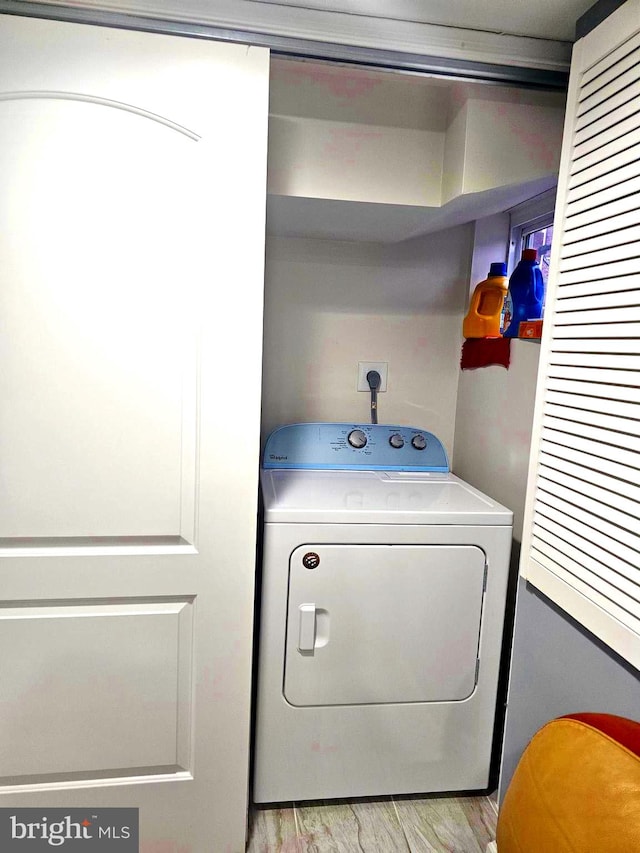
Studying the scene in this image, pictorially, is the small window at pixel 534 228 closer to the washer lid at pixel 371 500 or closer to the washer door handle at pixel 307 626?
the washer lid at pixel 371 500

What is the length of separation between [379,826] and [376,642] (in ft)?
1.86

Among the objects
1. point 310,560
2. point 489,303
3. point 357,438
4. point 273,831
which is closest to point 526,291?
point 489,303

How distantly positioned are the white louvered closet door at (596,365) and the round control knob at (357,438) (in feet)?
2.86

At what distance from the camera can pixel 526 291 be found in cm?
196

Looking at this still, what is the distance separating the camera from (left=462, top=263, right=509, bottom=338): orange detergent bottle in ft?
7.11

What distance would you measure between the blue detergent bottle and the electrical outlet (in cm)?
53

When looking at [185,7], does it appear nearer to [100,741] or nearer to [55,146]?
[55,146]

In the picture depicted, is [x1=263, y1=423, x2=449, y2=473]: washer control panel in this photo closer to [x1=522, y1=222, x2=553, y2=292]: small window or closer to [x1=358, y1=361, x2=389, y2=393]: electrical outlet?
[x1=358, y1=361, x2=389, y2=393]: electrical outlet

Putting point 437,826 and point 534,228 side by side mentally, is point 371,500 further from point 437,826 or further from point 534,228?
point 534,228

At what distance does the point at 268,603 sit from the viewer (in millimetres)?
1726

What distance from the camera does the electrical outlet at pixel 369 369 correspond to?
2.35m

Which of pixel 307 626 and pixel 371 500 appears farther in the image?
pixel 371 500

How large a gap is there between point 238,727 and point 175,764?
197 mm

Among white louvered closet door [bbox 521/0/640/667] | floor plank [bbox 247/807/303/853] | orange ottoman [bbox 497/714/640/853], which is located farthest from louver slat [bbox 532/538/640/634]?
floor plank [bbox 247/807/303/853]
